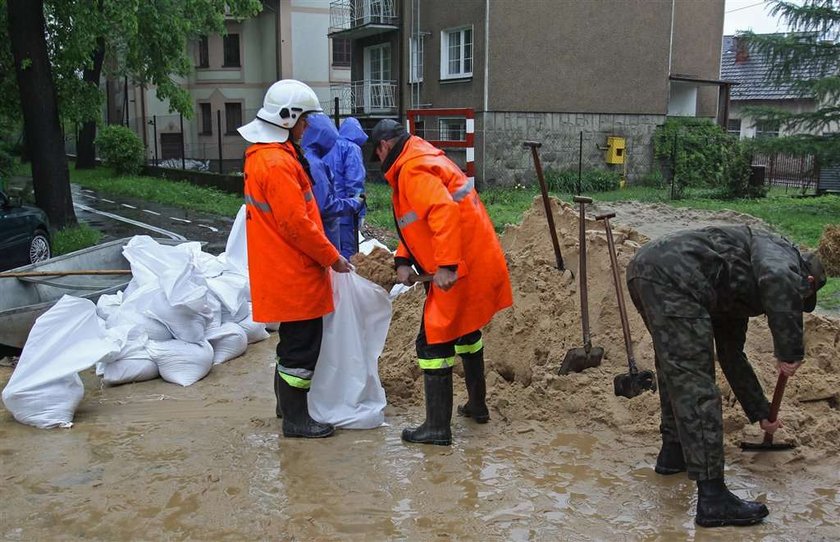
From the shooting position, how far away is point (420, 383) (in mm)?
5262

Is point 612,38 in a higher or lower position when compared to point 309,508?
higher

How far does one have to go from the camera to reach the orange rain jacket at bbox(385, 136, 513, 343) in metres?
4.06

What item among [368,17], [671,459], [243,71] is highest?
[368,17]

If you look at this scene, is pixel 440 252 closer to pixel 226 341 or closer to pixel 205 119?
pixel 226 341

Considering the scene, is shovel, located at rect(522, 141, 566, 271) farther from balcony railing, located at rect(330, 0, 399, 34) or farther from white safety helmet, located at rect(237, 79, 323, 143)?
balcony railing, located at rect(330, 0, 399, 34)

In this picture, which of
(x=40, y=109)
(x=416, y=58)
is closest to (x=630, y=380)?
(x=40, y=109)

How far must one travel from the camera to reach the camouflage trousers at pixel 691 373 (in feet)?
11.1

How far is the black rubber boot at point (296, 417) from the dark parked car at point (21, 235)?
238 inches

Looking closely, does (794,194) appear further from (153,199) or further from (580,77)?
(153,199)

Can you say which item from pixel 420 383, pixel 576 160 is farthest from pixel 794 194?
pixel 420 383

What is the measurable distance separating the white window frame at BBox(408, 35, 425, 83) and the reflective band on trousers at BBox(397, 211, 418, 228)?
1874 cm

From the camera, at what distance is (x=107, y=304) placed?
6234 millimetres

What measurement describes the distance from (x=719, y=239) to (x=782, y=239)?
261 mm

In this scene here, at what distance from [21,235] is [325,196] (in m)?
5.67
